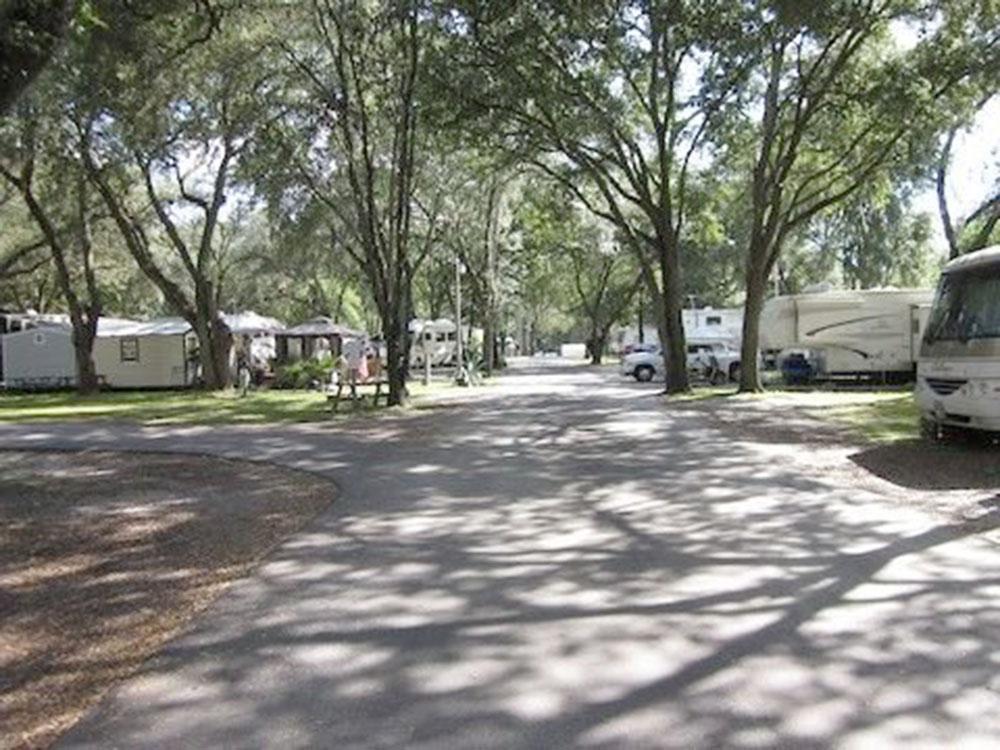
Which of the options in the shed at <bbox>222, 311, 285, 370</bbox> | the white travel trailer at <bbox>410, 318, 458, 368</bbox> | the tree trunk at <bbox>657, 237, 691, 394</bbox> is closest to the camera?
the tree trunk at <bbox>657, 237, 691, 394</bbox>

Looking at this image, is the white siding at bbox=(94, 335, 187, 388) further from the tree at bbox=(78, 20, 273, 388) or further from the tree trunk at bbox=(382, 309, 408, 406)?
the tree trunk at bbox=(382, 309, 408, 406)

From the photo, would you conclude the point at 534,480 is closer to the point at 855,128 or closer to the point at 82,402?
the point at 855,128

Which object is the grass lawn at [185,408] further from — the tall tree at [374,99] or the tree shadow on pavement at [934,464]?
the tree shadow on pavement at [934,464]

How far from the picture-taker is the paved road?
4.37 metres

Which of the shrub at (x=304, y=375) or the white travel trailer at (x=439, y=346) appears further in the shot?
the white travel trailer at (x=439, y=346)

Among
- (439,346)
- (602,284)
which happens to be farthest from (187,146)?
(602,284)

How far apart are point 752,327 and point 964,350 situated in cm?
1483

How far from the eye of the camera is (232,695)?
4.84m

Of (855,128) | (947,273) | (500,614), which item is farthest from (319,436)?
(855,128)

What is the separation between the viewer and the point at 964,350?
42.7 feet

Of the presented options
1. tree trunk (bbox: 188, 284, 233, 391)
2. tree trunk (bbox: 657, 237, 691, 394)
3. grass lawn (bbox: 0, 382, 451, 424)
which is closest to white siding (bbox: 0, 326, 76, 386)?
grass lawn (bbox: 0, 382, 451, 424)

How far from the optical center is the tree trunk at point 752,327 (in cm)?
2770

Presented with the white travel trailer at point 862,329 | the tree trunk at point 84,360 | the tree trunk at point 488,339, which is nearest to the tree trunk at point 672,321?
the white travel trailer at point 862,329

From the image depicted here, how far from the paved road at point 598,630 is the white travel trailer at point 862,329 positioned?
2337 cm
